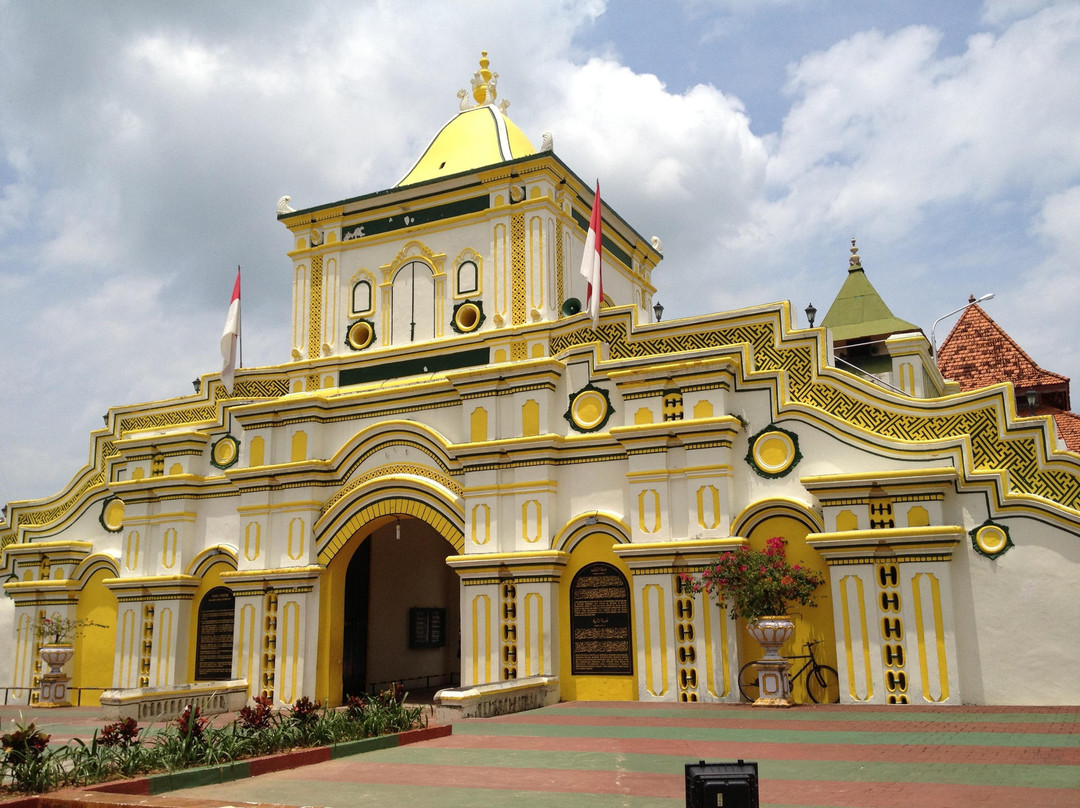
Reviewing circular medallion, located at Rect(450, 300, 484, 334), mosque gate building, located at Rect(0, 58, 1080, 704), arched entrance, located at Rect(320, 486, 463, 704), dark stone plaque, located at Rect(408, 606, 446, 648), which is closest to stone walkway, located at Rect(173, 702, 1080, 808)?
mosque gate building, located at Rect(0, 58, 1080, 704)

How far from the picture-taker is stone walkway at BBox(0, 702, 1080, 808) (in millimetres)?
7832

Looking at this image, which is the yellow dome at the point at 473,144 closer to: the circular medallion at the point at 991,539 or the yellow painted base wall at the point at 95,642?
the yellow painted base wall at the point at 95,642

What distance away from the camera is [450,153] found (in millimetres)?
21875

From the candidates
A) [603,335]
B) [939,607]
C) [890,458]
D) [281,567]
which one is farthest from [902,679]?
[281,567]

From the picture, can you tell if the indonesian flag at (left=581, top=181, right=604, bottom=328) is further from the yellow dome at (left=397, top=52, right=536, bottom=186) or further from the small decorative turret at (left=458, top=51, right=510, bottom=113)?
the small decorative turret at (left=458, top=51, right=510, bottom=113)

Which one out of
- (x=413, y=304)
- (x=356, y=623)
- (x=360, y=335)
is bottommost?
(x=356, y=623)

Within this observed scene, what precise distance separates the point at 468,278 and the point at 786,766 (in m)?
13.0

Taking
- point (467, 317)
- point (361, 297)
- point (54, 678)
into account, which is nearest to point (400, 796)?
point (467, 317)

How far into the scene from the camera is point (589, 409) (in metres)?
17.5

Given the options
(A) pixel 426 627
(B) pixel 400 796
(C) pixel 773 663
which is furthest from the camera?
(A) pixel 426 627

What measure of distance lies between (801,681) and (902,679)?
150 cm

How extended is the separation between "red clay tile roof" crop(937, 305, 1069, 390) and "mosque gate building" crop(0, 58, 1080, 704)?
332 inches

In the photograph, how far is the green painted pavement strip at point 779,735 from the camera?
1033 centimetres

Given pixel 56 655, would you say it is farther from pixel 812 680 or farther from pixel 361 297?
pixel 812 680
